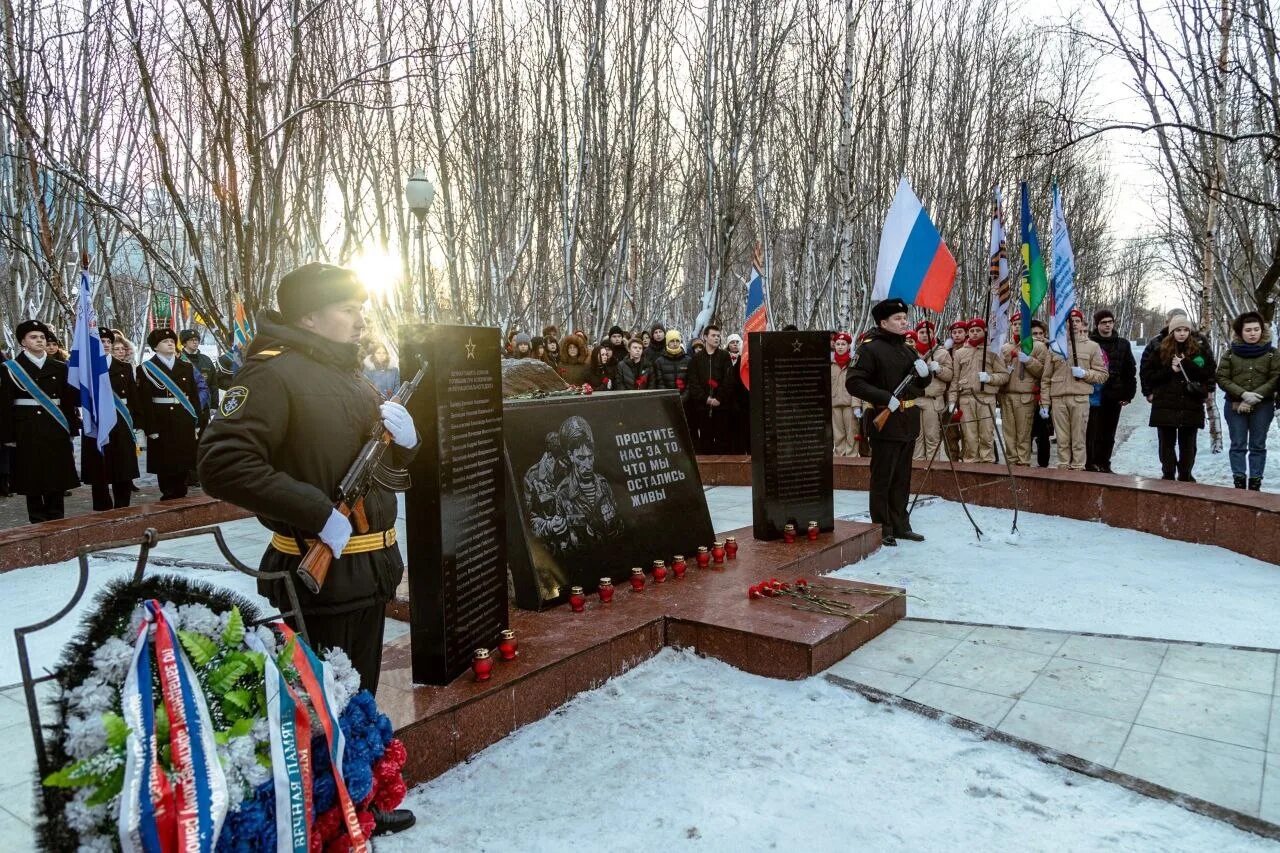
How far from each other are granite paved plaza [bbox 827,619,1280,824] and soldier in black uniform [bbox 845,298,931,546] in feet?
7.22

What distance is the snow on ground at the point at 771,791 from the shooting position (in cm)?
260

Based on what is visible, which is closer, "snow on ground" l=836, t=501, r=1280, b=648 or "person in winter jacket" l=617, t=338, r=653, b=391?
"snow on ground" l=836, t=501, r=1280, b=648

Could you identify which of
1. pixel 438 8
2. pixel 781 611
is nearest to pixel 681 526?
pixel 781 611

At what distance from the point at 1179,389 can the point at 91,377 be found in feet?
36.2

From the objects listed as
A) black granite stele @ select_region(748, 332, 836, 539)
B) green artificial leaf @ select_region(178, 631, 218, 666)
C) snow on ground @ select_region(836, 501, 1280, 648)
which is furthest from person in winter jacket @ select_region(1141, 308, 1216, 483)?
green artificial leaf @ select_region(178, 631, 218, 666)

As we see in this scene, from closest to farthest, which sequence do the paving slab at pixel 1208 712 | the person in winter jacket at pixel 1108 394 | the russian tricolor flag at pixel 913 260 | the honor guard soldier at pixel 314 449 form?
the honor guard soldier at pixel 314 449 → the paving slab at pixel 1208 712 → the russian tricolor flag at pixel 913 260 → the person in winter jacket at pixel 1108 394

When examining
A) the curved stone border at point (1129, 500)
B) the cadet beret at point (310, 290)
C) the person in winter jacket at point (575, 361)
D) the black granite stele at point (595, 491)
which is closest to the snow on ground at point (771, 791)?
the black granite stele at point (595, 491)

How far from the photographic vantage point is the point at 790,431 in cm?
647

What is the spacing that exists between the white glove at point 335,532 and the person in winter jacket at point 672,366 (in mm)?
9297

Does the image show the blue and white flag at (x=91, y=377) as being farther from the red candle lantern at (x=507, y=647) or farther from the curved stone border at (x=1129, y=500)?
the curved stone border at (x=1129, y=500)

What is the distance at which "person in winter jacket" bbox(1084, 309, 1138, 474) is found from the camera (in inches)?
384

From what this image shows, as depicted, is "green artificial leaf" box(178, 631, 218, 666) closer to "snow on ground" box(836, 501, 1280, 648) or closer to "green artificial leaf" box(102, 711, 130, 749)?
"green artificial leaf" box(102, 711, 130, 749)

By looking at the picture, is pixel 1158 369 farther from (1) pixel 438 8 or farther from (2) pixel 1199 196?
(1) pixel 438 8

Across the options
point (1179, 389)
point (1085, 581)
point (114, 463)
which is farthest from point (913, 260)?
point (114, 463)
